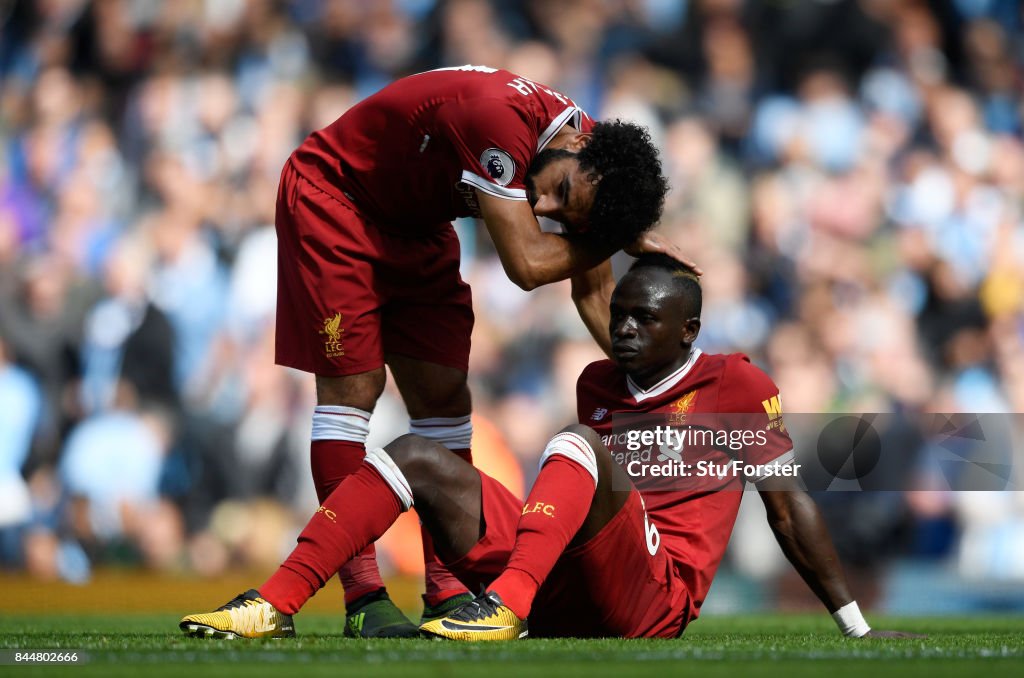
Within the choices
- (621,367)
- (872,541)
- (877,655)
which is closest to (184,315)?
(872,541)

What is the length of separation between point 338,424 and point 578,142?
4.35ft

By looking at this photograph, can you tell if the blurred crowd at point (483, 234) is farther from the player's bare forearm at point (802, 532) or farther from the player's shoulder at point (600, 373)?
the player's shoulder at point (600, 373)

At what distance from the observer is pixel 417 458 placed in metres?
3.78

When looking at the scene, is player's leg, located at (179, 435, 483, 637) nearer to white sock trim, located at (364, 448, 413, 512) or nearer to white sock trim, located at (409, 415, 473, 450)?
white sock trim, located at (364, 448, 413, 512)

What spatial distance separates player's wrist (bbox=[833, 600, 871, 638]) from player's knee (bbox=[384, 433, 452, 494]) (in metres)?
1.41

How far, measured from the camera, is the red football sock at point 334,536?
3662 millimetres

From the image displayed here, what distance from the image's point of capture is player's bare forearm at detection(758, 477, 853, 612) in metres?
4.04

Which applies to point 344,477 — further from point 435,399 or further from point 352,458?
point 435,399

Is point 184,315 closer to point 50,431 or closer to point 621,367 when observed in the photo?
point 50,431

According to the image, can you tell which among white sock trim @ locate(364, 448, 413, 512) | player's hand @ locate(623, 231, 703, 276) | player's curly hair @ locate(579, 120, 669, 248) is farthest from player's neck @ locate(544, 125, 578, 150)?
white sock trim @ locate(364, 448, 413, 512)

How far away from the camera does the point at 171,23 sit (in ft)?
35.5

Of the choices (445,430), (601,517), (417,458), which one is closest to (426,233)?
(445,430)

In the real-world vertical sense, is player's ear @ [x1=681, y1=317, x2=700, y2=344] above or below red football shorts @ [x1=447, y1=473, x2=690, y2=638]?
above

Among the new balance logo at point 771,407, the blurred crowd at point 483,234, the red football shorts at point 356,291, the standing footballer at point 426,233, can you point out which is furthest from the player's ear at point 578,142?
the blurred crowd at point 483,234
